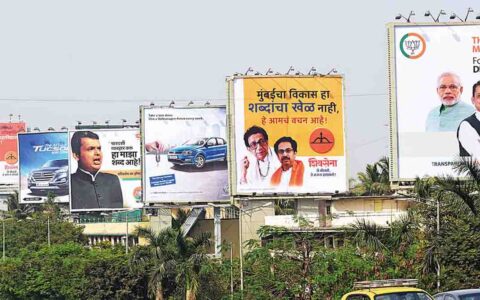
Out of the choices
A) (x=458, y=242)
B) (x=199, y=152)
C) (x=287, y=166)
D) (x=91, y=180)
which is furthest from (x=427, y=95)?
(x=91, y=180)

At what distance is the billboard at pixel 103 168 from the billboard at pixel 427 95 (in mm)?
35966

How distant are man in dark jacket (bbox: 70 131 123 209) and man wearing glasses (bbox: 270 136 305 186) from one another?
30625 mm

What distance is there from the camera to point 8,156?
112m

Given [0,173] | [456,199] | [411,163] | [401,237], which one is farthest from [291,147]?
[0,173]

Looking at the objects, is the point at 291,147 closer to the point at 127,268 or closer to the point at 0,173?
the point at 127,268

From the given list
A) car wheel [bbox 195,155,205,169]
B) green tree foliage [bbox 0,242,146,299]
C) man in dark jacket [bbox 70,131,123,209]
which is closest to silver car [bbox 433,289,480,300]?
green tree foliage [bbox 0,242,146,299]

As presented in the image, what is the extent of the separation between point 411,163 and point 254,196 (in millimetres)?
9042

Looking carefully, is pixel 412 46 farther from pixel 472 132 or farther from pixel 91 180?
pixel 91 180

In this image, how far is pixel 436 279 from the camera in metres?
29.8

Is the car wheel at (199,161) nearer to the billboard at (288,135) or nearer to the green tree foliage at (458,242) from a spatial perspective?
the billboard at (288,135)

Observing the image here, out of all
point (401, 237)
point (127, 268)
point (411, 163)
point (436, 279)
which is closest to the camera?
point (436, 279)

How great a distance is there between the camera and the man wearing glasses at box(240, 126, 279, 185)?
52656 millimetres

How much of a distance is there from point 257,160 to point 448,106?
32.5ft

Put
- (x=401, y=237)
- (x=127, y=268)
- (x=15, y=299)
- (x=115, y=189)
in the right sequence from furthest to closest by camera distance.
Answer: (x=115, y=189) → (x=15, y=299) → (x=127, y=268) → (x=401, y=237)
